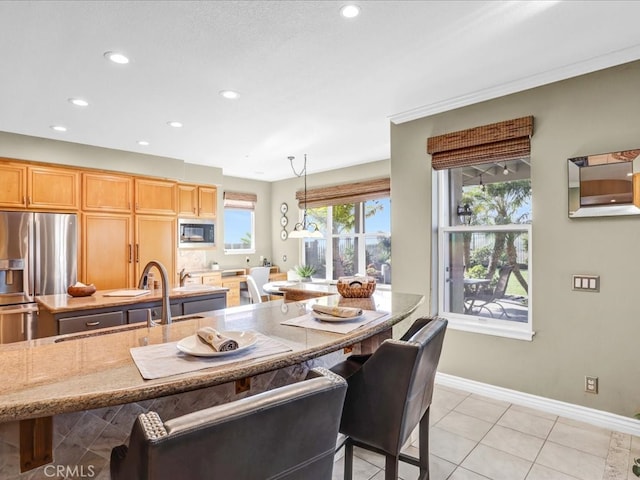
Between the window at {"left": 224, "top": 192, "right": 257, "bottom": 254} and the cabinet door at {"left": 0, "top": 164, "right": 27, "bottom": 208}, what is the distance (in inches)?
115

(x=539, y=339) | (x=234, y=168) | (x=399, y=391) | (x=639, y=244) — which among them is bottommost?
(x=539, y=339)

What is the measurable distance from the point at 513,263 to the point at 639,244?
2.72 feet

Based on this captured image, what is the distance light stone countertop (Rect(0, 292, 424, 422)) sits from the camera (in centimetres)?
82

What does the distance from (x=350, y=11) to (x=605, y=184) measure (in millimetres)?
2063

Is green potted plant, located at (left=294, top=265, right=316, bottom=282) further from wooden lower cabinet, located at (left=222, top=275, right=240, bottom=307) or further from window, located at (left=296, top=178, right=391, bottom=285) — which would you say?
wooden lower cabinet, located at (left=222, top=275, right=240, bottom=307)

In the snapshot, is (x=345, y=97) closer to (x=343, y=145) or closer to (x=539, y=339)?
(x=343, y=145)

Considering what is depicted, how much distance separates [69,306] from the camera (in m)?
2.55

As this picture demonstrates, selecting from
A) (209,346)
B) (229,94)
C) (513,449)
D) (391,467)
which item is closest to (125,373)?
(209,346)

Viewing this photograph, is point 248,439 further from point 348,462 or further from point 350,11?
point 350,11

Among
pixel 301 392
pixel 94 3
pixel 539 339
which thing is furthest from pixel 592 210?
pixel 94 3

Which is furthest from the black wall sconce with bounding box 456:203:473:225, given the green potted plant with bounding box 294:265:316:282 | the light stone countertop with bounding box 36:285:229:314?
the green potted plant with bounding box 294:265:316:282

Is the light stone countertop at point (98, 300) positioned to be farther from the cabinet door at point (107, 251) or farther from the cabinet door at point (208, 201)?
the cabinet door at point (208, 201)

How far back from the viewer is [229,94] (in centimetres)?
292

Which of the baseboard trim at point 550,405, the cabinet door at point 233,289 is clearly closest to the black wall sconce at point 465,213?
the baseboard trim at point 550,405
